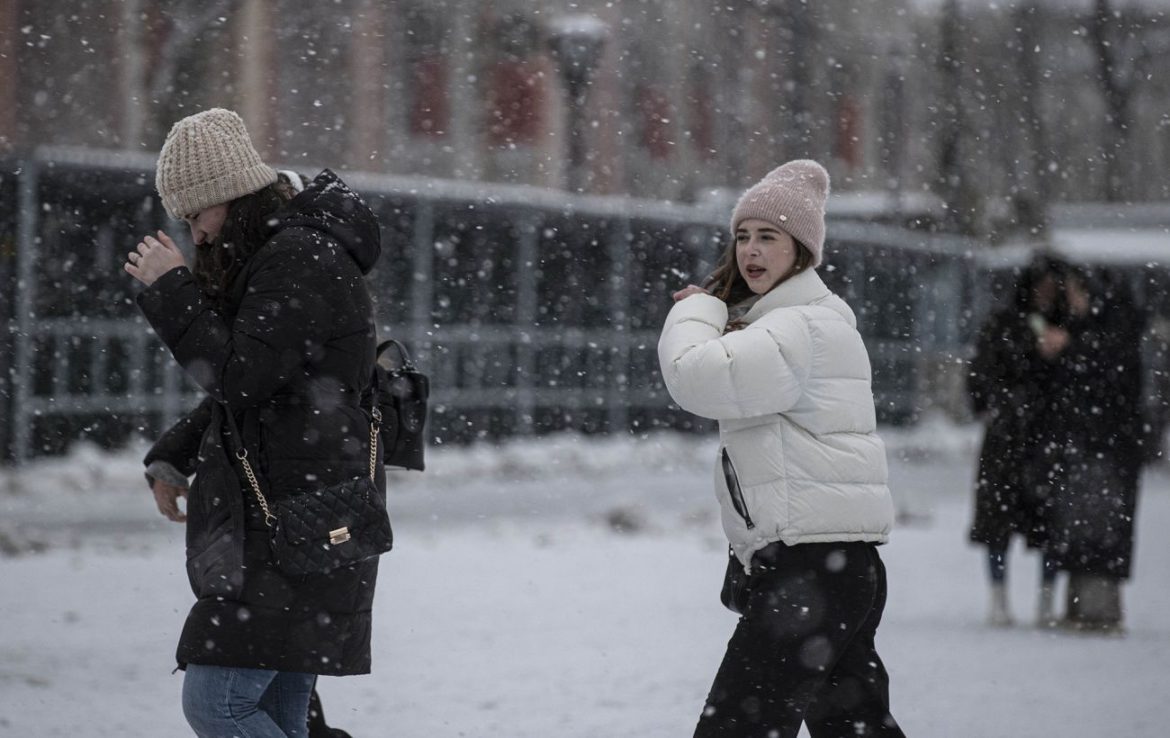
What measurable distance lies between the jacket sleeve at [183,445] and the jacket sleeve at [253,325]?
1.84ft

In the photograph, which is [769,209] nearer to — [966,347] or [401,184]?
[401,184]

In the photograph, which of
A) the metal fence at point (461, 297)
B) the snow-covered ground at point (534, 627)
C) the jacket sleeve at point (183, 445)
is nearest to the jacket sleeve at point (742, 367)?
the jacket sleeve at point (183, 445)

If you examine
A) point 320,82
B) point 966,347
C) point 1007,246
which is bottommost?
point 966,347

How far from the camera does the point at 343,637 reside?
302cm

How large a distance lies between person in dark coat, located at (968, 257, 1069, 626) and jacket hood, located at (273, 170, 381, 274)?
460cm

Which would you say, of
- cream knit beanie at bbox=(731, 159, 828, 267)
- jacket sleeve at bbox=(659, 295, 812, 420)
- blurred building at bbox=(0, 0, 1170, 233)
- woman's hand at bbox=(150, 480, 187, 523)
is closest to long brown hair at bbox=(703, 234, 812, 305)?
cream knit beanie at bbox=(731, 159, 828, 267)

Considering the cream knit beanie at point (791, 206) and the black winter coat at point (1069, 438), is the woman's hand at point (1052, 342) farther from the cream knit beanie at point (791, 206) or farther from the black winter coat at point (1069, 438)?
the cream knit beanie at point (791, 206)

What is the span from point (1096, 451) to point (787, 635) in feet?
14.4

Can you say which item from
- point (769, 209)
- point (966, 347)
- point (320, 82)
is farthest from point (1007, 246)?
point (769, 209)

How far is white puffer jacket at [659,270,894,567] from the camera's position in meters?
3.11

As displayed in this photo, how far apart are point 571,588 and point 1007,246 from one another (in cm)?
1849

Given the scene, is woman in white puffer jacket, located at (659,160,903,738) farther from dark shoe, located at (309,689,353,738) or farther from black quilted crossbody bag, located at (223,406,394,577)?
dark shoe, located at (309,689,353,738)

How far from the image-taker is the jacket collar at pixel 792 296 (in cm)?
327

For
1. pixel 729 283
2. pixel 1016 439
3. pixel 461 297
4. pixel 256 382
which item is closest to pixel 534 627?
pixel 1016 439
